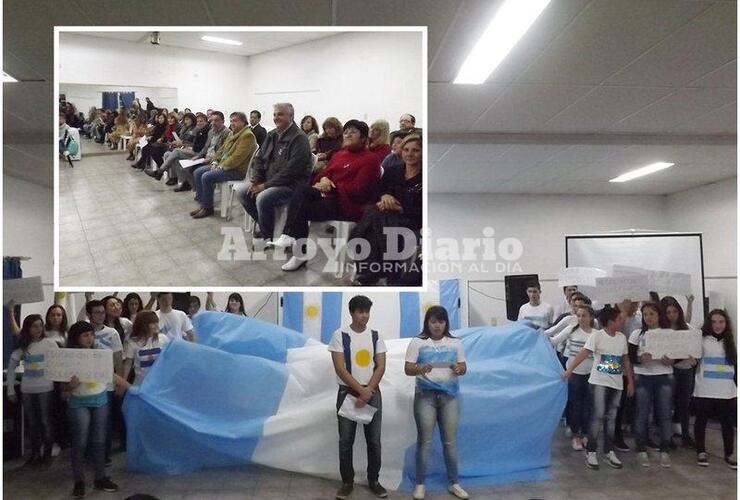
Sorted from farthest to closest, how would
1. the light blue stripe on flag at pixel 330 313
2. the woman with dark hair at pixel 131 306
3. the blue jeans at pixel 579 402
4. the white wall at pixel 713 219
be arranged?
the white wall at pixel 713 219 < the light blue stripe on flag at pixel 330 313 < the blue jeans at pixel 579 402 < the woman with dark hair at pixel 131 306

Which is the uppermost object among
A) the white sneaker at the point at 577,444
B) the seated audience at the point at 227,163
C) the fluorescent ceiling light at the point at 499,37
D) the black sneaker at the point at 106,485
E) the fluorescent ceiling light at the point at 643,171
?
the fluorescent ceiling light at the point at 499,37

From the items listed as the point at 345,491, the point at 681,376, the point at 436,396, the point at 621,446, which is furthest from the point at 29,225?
the point at 681,376

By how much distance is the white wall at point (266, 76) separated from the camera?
2029 mm

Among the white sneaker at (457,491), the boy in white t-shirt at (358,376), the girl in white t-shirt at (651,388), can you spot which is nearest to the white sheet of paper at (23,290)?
the boy in white t-shirt at (358,376)

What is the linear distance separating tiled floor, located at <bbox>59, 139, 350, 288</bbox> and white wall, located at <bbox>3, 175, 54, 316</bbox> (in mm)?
2549

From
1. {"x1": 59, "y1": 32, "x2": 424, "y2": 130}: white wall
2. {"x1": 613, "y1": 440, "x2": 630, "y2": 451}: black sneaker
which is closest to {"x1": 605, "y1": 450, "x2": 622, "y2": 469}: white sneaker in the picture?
{"x1": 613, "y1": 440, "x2": 630, "y2": 451}: black sneaker

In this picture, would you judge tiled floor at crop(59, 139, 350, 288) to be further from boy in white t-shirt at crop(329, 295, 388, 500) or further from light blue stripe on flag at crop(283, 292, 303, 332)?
light blue stripe on flag at crop(283, 292, 303, 332)

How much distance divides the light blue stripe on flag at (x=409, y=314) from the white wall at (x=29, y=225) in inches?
112

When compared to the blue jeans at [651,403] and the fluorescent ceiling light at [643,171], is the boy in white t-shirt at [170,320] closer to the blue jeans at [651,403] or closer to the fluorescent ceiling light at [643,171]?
the blue jeans at [651,403]

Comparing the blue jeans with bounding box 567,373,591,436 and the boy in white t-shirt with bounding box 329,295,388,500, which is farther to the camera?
the blue jeans with bounding box 567,373,591,436

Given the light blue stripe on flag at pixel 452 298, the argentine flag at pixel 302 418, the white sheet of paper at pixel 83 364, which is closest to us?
the white sheet of paper at pixel 83 364

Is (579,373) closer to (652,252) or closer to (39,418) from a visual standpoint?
(652,252)

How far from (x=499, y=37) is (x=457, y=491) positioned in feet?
7.82

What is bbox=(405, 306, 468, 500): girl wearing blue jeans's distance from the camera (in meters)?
2.91
